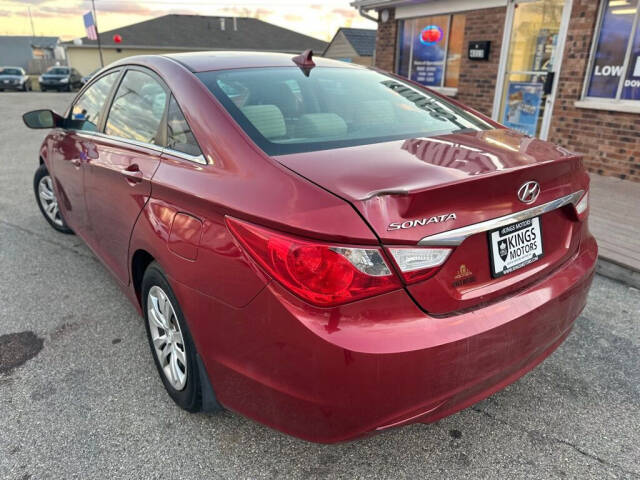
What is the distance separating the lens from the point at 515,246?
70.0 inches

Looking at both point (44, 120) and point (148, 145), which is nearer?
point (148, 145)

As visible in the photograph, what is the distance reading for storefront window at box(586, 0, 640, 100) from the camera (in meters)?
6.08

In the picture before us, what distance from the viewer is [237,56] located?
2656 mm

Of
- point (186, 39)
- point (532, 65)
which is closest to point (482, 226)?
point (532, 65)

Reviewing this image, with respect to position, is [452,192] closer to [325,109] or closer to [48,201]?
[325,109]

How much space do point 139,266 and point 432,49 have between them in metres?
8.76

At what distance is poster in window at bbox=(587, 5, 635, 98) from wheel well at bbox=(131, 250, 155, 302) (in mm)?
6510

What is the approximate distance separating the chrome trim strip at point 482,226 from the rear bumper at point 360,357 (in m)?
0.20

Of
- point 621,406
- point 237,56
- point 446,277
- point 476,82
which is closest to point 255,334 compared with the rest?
point 446,277

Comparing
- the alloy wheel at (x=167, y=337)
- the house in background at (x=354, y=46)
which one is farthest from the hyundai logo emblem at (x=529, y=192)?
the house in background at (x=354, y=46)

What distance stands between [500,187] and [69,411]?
2.15 metres

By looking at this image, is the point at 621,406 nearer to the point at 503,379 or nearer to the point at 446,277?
the point at 503,379

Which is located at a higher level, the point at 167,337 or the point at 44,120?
the point at 44,120

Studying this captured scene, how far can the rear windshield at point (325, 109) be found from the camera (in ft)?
6.56
